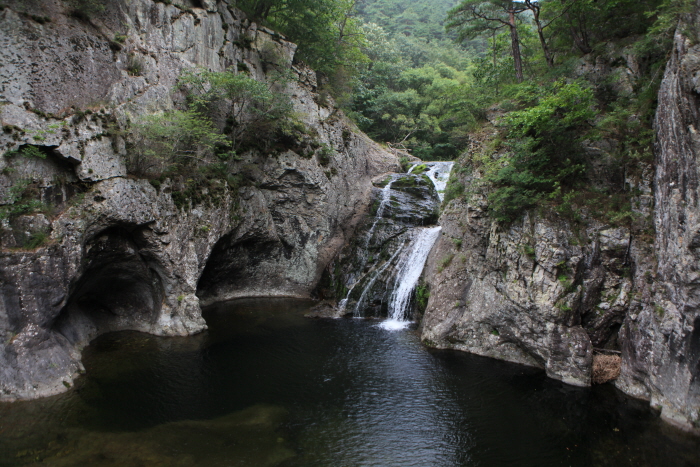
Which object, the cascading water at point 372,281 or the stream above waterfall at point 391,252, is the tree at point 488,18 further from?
the cascading water at point 372,281

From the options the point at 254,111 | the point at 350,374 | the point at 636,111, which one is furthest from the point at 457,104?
the point at 350,374

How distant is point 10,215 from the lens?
35.4ft

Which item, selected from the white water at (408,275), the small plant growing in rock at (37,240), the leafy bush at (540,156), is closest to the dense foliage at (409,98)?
the white water at (408,275)

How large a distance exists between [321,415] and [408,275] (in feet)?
33.9

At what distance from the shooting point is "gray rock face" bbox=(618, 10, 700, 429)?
9141 millimetres

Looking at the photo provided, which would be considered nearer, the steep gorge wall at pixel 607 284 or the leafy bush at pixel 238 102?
the steep gorge wall at pixel 607 284

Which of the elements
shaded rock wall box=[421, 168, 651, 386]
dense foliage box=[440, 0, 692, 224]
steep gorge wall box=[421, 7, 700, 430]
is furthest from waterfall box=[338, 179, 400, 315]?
dense foliage box=[440, 0, 692, 224]

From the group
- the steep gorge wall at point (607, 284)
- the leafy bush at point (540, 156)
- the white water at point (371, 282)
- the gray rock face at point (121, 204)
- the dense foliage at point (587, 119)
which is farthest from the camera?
the white water at point (371, 282)

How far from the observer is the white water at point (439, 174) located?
81.8 ft

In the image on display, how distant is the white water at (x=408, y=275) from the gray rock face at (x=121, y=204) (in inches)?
190

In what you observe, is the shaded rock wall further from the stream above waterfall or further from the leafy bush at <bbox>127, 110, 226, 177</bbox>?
the leafy bush at <bbox>127, 110, 226, 177</bbox>

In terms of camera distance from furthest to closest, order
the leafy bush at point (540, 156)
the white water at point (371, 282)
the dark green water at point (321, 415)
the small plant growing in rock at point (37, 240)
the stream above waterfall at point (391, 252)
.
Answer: the white water at point (371, 282), the stream above waterfall at point (391, 252), the leafy bush at point (540, 156), the small plant growing in rock at point (37, 240), the dark green water at point (321, 415)

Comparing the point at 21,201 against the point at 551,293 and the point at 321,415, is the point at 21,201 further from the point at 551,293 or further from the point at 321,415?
the point at 551,293

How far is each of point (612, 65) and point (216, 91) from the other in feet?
55.6
